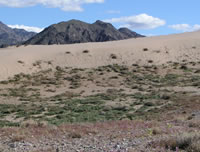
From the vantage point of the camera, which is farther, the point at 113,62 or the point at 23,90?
the point at 113,62

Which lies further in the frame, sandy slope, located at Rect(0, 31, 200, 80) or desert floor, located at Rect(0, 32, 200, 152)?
sandy slope, located at Rect(0, 31, 200, 80)

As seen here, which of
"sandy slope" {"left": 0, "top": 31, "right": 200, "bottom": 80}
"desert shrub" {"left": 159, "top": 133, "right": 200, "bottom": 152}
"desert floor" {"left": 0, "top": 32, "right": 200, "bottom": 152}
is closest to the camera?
"desert shrub" {"left": 159, "top": 133, "right": 200, "bottom": 152}

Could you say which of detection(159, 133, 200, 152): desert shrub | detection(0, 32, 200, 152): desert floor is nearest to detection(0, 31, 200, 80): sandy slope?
detection(0, 32, 200, 152): desert floor

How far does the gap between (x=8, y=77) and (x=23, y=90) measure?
7985mm

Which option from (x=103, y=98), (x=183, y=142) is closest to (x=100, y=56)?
(x=103, y=98)

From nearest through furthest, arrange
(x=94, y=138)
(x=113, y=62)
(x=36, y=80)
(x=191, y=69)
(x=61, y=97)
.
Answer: (x=94, y=138) → (x=61, y=97) → (x=36, y=80) → (x=191, y=69) → (x=113, y=62)

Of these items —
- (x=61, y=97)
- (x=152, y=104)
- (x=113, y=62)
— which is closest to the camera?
(x=152, y=104)

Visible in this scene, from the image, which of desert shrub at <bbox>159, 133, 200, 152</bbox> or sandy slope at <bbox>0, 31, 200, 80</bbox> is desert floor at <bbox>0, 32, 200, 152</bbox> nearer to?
desert shrub at <bbox>159, 133, 200, 152</bbox>

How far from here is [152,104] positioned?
77.7ft

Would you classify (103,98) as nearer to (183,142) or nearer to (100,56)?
(183,142)

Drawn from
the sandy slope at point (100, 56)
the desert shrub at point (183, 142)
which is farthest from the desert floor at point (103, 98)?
the sandy slope at point (100, 56)

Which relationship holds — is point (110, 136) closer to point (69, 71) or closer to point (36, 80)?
point (36, 80)

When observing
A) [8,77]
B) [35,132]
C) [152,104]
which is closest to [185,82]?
[152,104]

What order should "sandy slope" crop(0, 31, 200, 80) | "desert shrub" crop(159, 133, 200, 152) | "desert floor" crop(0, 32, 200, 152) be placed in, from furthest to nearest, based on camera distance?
1. "sandy slope" crop(0, 31, 200, 80)
2. "desert floor" crop(0, 32, 200, 152)
3. "desert shrub" crop(159, 133, 200, 152)
